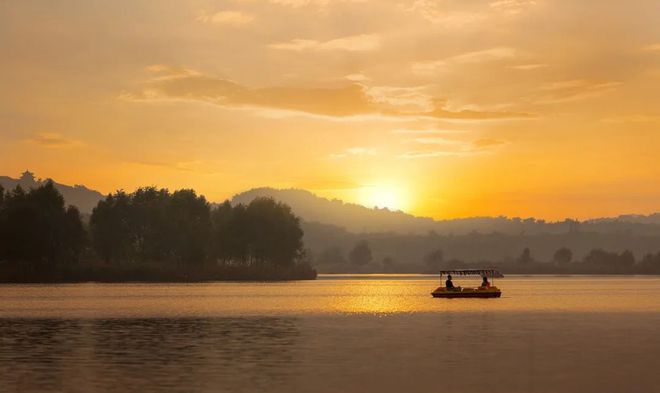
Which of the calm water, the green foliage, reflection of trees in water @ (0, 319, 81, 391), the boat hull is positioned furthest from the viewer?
the green foliage

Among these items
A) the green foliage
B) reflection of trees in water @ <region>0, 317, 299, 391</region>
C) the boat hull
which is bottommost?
reflection of trees in water @ <region>0, 317, 299, 391</region>

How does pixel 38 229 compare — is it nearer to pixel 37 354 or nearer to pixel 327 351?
pixel 37 354

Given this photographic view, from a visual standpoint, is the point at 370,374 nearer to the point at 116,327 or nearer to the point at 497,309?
the point at 116,327

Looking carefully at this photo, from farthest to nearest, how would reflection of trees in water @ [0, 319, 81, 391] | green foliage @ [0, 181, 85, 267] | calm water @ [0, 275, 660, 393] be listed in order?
green foliage @ [0, 181, 85, 267]
reflection of trees in water @ [0, 319, 81, 391]
calm water @ [0, 275, 660, 393]

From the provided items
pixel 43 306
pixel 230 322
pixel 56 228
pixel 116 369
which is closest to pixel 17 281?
pixel 56 228

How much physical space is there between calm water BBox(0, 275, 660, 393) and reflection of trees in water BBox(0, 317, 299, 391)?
3.5 inches

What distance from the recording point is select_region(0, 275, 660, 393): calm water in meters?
42.8

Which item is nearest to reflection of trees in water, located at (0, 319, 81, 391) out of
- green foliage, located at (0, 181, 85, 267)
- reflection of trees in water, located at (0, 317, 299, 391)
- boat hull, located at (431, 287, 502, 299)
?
reflection of trees in water, located at (0, 317, 299, 391)

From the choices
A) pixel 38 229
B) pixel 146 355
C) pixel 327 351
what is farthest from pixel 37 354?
pixel 38 229

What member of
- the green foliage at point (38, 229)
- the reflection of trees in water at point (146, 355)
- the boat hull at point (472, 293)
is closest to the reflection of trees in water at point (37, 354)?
the reflection of trees in water at point (146, 355)

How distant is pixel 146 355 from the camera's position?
55.2 meters

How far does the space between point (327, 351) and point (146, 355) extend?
464 inches

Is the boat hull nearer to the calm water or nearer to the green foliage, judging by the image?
the calm water

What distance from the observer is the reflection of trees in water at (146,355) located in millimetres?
42781
